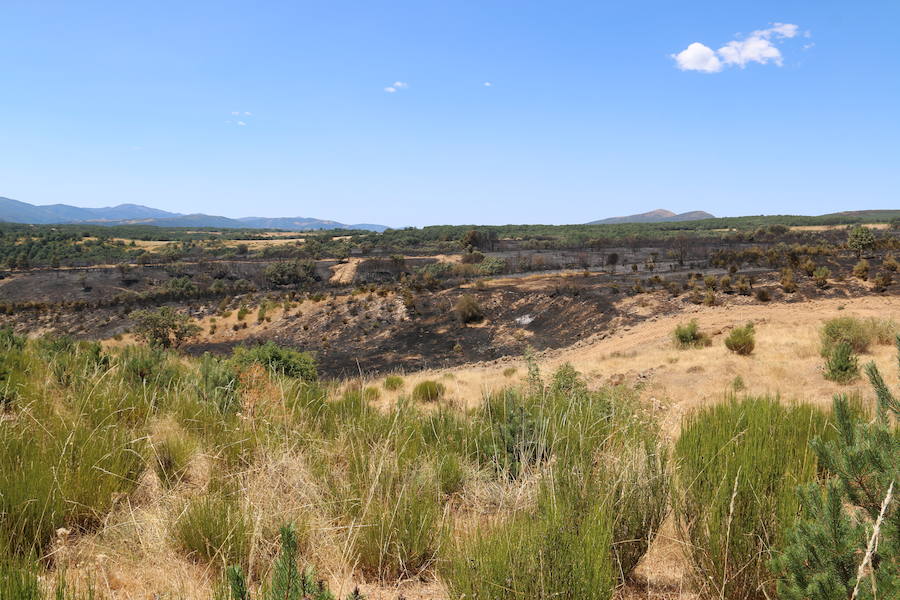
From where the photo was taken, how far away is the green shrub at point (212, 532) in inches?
90.0

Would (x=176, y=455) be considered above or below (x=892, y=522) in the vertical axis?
below

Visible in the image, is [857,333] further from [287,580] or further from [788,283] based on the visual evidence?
[287,580]

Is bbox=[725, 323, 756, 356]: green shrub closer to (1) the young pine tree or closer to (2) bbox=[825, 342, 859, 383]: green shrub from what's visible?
(2) bbox=[825, 342, 859, 383]: green shrub

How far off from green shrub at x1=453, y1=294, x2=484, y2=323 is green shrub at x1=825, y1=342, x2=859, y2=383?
2538cm

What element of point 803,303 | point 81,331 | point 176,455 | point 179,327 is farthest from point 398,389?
point 81,331

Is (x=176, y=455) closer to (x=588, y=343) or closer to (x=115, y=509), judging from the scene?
(x=115, y=509)

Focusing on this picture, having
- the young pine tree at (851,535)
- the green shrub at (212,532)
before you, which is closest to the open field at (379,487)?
the green shrub at (212,532)

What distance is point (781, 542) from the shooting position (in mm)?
2148

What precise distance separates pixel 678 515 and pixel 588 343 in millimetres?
24897

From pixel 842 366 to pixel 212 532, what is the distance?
43.7 feet

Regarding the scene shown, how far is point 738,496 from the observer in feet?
7.95

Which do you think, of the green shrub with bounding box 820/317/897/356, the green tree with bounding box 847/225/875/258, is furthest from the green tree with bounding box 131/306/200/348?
the green tree with bounding box 847/225/875/258

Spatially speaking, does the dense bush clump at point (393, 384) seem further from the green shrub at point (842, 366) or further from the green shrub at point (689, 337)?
the green shrub at point (842, 366)

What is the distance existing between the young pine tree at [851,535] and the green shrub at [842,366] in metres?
11.4
